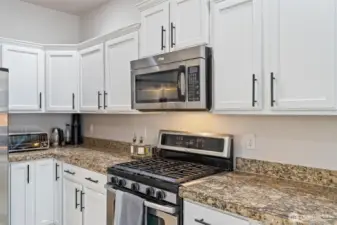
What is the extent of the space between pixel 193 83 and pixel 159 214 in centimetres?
95

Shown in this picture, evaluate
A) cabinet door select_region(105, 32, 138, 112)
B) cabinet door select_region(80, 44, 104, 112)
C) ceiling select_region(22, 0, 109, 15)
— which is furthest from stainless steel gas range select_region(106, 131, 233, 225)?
→ ceiling select_region(22, 0, 109, 15)

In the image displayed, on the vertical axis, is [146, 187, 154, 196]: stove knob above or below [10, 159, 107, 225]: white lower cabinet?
above

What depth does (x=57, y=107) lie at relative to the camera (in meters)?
3.44

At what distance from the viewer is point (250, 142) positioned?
2.10 m

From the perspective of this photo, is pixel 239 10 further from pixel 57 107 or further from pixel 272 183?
pixel 57 107

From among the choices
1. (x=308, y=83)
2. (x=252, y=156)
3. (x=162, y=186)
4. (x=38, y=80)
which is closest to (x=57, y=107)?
(x=38, y=80)

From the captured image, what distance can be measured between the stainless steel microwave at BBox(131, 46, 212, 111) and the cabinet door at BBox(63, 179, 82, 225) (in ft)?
3.68

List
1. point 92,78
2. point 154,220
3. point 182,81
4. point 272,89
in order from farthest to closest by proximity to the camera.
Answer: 1. point 92,78
2. point 182,81
3. point 154,220
4. point 272,89

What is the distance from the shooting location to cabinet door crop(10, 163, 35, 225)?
2.84 metres

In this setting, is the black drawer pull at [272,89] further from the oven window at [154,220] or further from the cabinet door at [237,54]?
the oven window at [154,220]

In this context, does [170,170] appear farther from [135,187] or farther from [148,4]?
[148,4]

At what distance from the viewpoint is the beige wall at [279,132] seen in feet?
5.64

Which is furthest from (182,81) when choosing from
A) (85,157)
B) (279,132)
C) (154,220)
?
(85,157)

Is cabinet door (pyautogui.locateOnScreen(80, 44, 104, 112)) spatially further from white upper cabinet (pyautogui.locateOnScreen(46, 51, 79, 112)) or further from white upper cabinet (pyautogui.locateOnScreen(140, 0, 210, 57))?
white upper cabinet (pyautogui.locateOnScreen(140, 0, 210, 57))
